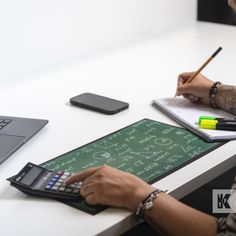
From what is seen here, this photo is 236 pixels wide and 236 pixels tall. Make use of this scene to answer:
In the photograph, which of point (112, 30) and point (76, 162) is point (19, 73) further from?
point (76, 162)

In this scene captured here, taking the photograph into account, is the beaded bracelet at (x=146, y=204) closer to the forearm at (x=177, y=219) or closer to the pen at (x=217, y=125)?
the forearm at (x=177, y=219)

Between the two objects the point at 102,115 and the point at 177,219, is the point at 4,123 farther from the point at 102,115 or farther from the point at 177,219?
the point at 177,219

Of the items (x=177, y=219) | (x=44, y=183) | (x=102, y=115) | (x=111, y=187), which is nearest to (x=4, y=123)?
(x=102, y=115)

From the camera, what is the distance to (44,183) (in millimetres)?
1031

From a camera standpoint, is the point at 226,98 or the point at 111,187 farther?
the point at 226,98

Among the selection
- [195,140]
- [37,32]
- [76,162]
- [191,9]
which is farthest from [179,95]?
[191,9]

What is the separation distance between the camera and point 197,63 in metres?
1.84

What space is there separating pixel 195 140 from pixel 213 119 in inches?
4.1

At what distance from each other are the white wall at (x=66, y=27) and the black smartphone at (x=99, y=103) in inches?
13.5

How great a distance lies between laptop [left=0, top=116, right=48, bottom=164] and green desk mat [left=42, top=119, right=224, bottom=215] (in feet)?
0.39

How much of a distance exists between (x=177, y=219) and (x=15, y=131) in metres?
0.54

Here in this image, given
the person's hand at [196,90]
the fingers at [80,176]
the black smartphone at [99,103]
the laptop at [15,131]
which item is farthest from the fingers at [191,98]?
the fingers at [80,176]

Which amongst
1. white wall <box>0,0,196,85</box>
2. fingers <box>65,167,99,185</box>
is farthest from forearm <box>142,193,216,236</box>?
white wall <box>0,0,196,85</box>

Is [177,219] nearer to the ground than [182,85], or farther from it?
nearer to the ground
